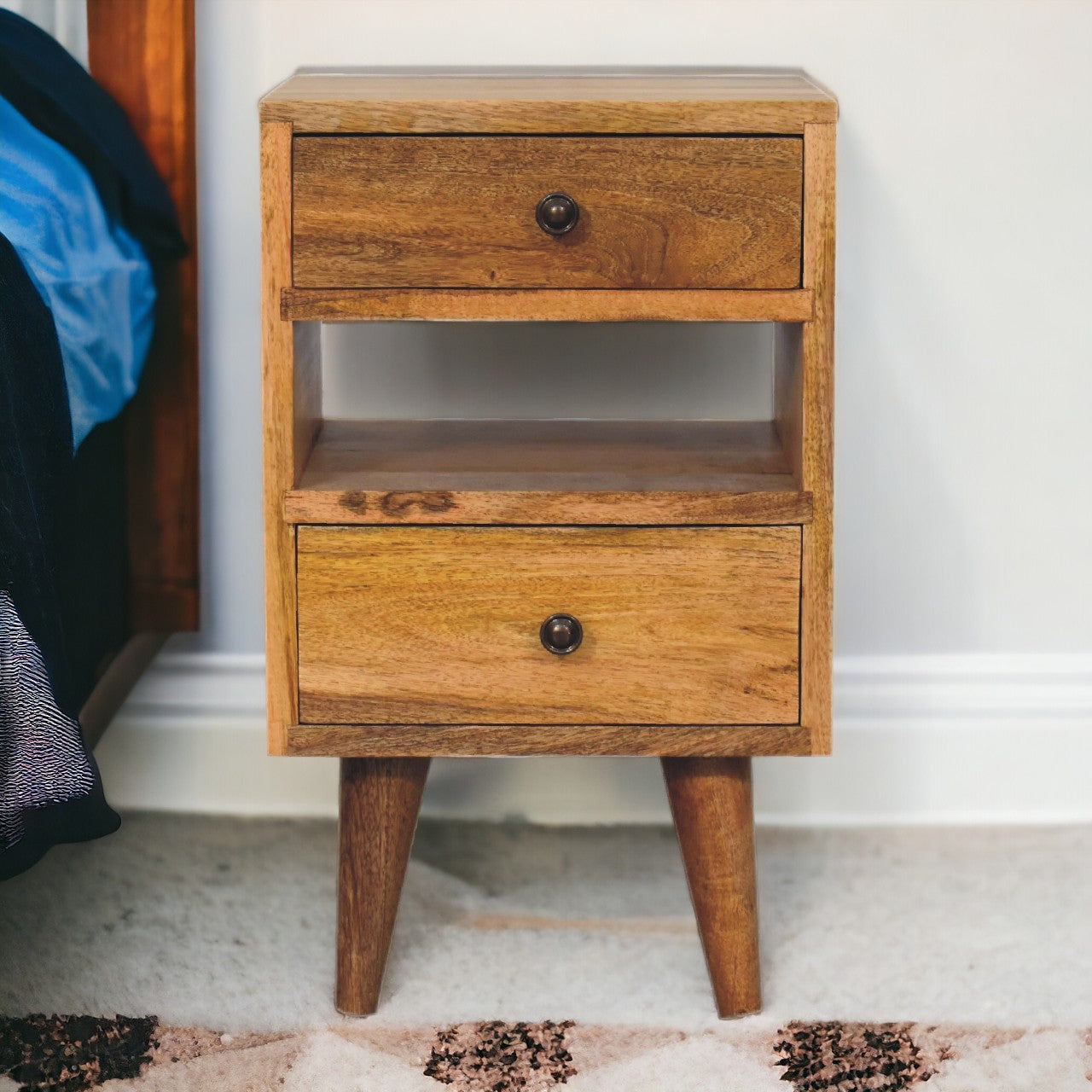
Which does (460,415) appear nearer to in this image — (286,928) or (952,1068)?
(286,928)

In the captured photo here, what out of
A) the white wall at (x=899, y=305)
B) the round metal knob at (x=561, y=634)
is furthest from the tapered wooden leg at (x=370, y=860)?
the white wall at (x=899, y=305)

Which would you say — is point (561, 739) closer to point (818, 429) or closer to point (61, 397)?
point (818, 429)

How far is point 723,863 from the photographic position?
840 millimetres

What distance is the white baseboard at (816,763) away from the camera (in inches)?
45.3

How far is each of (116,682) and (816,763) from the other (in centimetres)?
58

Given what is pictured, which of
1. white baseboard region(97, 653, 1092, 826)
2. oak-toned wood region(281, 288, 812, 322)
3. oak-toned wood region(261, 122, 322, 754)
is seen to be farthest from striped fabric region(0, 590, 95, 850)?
white baseboard region(97, 653, 1092, 826)

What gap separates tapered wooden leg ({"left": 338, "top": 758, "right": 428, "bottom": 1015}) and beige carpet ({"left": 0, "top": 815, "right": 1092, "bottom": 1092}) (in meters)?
0.03

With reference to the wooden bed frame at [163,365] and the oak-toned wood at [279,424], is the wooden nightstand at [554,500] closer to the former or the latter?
the oak-toned wood at [279,424]

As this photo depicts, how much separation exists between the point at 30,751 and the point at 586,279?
0.39 m

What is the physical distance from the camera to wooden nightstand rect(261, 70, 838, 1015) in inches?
29.2

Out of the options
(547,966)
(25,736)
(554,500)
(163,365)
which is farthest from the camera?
(163,365)

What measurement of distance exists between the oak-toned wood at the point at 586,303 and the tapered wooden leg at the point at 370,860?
0.93 feet

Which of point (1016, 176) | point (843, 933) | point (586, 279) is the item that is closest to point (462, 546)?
point (586, 279)

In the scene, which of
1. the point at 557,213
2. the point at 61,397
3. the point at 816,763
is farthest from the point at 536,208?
the point at 816,763
